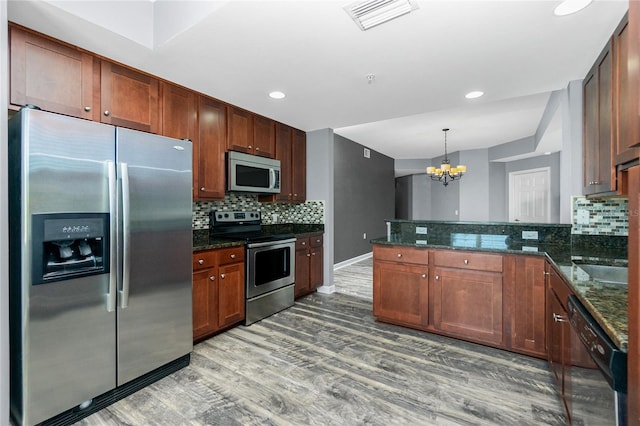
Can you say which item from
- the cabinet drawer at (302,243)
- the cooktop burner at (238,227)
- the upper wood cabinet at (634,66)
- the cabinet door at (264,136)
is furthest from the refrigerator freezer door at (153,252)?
the upper wood cabinet at (634,66)

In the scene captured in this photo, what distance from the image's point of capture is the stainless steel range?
312 cm

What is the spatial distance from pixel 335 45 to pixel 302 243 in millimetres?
2429

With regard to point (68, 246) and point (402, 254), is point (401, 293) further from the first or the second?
point (68, 246)

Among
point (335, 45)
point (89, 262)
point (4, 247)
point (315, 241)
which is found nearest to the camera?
point (4, 247)

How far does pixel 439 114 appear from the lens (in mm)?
4426

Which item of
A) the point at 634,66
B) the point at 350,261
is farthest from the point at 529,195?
the point at 634,66

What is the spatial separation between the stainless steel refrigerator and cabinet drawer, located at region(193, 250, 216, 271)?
1.02 feet

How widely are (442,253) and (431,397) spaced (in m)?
1.22

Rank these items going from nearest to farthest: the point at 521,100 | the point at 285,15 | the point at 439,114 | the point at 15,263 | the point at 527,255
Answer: the point at 15,263 → the point at 285,15 → the point at 527,255 → the point at 521,100 → the point at 439,114

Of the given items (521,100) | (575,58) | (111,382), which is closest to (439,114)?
(521,100)

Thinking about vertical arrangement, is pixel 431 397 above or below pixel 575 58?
below

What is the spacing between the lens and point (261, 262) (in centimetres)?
324

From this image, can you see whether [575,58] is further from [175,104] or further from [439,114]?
[175,104]

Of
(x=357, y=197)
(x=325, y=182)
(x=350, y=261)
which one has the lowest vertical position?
(x=350, y=261)
